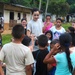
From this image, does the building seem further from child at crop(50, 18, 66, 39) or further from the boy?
the boy

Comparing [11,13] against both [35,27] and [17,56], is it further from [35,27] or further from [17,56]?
[17,56]

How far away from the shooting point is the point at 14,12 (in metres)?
33.3

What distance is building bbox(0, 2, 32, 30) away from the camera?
29816mm

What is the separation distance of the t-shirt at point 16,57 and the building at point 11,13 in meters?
25.0

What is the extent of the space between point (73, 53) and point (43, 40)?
719 mm

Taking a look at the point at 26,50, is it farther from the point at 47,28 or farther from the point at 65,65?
the point at 47,28

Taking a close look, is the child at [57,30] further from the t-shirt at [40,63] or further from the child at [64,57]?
the child at [64,57]

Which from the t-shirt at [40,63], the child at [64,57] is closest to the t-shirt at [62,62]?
Answer: the child at [64,57]

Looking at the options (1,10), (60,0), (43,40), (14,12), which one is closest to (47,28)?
(43,40)

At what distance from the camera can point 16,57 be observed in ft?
12.9

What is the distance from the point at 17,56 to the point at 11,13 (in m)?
29.6

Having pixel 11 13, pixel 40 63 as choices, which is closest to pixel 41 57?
pixel 40 63

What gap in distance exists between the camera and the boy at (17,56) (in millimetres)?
3922

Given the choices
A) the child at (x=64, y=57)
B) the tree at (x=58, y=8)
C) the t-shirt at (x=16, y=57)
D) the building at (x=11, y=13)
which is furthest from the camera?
the tree at (x=58, y=8)
